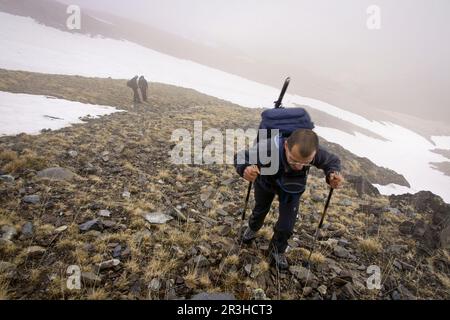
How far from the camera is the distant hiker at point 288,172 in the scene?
133 inches

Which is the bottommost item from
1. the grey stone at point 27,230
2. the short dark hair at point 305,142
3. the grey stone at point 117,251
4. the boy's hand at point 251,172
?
the grey stone at point 27,230

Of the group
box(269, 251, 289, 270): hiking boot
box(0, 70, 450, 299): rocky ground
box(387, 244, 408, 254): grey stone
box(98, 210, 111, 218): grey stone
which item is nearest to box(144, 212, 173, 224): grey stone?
box(0, 70, 450, 299): rocky ground

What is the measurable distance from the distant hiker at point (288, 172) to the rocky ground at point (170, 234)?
93cm

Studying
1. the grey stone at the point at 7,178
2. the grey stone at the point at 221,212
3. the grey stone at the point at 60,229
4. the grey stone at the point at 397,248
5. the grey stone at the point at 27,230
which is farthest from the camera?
the grey stone at the point at 221,212

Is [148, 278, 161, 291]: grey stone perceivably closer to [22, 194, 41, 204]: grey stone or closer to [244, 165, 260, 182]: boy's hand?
[244, 165, 260, 182]: boy's hand

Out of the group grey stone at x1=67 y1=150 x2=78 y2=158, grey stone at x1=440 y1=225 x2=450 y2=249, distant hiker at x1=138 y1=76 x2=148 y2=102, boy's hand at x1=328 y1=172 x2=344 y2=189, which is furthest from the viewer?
distant hiker at x1=138 y1=76 x2=148 y2=102

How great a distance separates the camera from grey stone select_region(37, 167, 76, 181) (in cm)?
651

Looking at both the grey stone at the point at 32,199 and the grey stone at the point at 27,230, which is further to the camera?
the grey stone at the point at 32,199

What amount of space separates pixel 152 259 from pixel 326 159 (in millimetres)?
3219

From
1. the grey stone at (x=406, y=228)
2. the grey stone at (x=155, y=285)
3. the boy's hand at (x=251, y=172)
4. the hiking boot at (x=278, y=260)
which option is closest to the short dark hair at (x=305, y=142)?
the boy's hand at (x=251, y=172)

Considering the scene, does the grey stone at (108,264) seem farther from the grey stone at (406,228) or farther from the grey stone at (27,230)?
the grey stone at (406,228)

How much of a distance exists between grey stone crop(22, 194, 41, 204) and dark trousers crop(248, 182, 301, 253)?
177 inches
